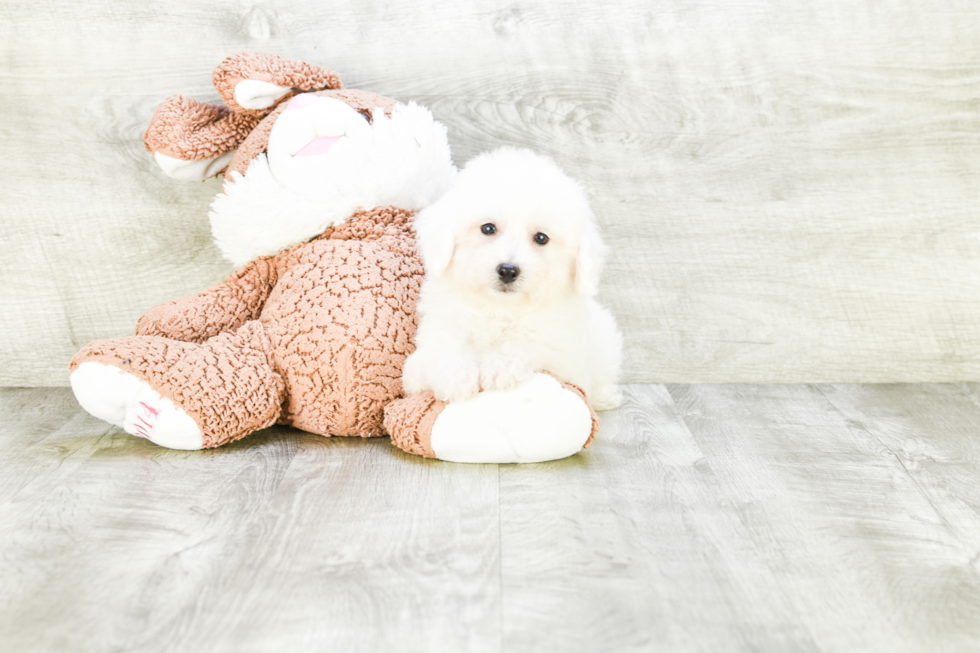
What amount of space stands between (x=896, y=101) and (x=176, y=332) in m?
1.75

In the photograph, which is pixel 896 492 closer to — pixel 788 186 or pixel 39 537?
pixel 788 186

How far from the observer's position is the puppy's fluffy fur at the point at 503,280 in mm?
1449

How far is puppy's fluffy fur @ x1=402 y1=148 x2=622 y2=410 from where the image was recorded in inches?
57.1

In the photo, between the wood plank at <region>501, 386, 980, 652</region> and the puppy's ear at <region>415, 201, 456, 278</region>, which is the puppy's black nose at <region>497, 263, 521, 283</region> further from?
the wood plank at <region>501, 386, 980, 652</region>

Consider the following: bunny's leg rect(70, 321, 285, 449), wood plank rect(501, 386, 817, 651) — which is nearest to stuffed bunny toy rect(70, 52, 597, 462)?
bunny's leg rect(70, 321, 285, 449)

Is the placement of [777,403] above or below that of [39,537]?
below

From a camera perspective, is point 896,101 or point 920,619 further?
point 896,101

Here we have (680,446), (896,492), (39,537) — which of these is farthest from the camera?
(680,446)

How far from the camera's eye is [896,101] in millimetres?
1990

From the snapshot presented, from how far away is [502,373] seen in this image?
1.43m

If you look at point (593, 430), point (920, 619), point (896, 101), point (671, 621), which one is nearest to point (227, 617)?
point (671, 621)

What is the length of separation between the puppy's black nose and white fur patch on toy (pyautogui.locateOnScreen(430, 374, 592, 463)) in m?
0.18

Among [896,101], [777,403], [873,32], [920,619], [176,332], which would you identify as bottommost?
[777,403]

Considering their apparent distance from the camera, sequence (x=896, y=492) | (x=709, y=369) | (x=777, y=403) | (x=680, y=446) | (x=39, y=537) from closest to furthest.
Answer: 1. (x=39, y=537)
2. (x=896, y=492)
3. (x=680, y=446)
4. (x=777, y=403)
5. (x=709, y=369)
